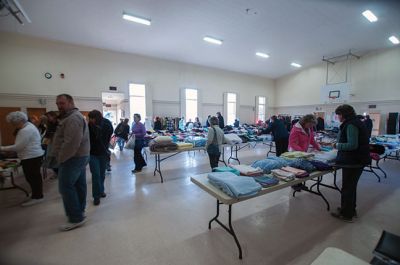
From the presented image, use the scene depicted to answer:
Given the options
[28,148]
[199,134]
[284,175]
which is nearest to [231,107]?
[199,134]

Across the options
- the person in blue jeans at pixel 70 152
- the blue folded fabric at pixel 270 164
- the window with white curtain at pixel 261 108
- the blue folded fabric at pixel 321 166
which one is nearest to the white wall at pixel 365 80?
the window with white curtain at pixel 261 108

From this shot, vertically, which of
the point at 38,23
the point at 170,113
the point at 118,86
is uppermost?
the point at 38,23

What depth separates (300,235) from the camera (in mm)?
2053

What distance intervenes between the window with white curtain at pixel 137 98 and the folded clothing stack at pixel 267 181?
8238 millimetres

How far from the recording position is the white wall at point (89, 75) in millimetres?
6766

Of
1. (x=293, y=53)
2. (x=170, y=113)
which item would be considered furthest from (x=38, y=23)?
(x=293, y=53)

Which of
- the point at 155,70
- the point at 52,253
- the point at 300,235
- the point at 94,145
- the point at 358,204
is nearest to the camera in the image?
the point at 52,253

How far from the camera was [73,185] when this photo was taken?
2.07 metres

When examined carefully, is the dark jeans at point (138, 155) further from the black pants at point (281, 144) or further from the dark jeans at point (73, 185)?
the black pants at point (281, 144)

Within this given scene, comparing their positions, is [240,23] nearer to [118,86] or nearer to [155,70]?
[155,70]

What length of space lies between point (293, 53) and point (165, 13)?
7056 mm

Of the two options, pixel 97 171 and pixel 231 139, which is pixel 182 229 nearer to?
pixel 97 171

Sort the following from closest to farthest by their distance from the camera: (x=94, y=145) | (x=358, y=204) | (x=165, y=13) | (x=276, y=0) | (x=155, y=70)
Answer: (x=94, y=145)
(x=358, y=204)
(x=276, y=0)
(x=165, y=13)
(x=155, y=70)

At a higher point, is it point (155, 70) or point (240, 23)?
point (240, 23)
